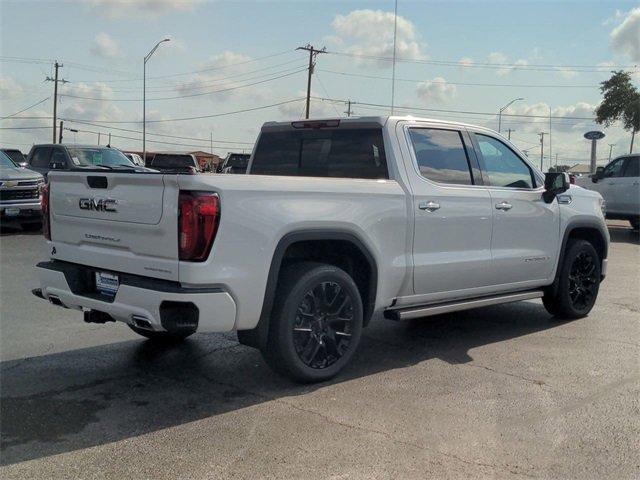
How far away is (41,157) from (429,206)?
13336 mm

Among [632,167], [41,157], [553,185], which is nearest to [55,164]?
[41,157]

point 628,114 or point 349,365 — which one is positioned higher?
point 628,114

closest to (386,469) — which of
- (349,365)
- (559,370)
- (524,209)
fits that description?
(349,365)

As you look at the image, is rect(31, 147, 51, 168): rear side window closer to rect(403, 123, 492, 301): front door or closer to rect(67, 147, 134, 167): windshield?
rect(67, 147, 134, 167): windshield

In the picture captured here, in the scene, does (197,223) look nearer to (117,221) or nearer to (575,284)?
(117,221)

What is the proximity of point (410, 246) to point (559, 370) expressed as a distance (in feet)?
5.15

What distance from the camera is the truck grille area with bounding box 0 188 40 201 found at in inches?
536

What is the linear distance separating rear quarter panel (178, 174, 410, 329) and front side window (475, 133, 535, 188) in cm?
135

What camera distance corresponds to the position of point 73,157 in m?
15.3

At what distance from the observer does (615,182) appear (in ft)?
53.8

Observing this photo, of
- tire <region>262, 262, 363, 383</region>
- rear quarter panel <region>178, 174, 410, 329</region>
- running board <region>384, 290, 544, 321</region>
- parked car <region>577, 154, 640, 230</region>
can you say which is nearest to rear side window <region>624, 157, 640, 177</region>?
parked car <region>577, 154, 640, 230</region>

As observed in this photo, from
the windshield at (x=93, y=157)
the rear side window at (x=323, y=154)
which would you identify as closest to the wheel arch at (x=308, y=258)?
the rear side window at (x=323, y=154)

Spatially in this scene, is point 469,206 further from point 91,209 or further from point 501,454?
point 91,209

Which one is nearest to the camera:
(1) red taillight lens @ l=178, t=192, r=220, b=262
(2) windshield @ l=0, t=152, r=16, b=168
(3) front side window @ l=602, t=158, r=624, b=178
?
(1) red taillight lens @ l=178, t=192, r=220, b=262
